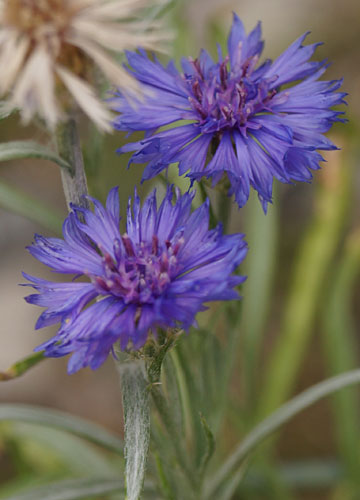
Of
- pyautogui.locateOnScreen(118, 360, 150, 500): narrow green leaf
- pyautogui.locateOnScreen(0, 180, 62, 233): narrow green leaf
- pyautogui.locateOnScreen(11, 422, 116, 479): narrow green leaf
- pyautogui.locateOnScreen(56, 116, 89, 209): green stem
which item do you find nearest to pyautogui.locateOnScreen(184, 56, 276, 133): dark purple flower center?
pyautogui.locateOnScreen(56, 116, 89, 209): green stem

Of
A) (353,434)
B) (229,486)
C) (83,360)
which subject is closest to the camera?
(83,360)

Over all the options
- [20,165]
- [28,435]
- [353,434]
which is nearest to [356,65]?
[20,165]

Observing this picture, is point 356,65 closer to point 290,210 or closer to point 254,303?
point 290,210

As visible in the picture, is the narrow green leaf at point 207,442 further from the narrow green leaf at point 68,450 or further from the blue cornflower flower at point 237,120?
the narrow green leaf at point 68,450

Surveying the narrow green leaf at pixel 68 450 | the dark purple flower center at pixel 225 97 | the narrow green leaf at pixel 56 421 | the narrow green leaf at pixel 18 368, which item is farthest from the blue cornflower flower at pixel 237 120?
the narrow green leaf at pixel 68 450

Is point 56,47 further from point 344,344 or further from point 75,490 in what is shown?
point 344,344

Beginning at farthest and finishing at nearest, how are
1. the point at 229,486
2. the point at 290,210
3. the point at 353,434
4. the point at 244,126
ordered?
1. the point at 290,210
2. the point at 353,434
3. the point at 229,486
4. the point at 244,126

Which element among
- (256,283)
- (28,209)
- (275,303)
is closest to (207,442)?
(28,209)
